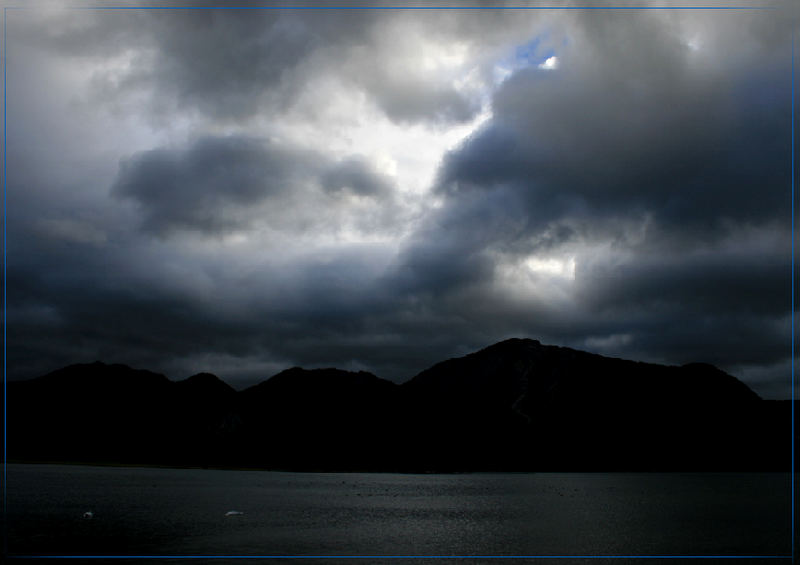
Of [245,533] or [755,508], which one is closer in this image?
[245,533]

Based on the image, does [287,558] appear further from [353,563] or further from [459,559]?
[459,559]

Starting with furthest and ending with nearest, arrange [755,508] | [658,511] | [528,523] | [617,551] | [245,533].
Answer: [755,508]
[658,511]
[528,523]
[245,533]
[617,551]

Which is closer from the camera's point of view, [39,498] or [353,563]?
[353,563]

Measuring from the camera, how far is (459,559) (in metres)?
67.8

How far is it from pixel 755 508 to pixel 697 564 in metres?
87.6

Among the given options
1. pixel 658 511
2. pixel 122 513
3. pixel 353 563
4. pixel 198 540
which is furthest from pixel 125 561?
pixel 658 511

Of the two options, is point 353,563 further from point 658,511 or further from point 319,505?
point 658,511

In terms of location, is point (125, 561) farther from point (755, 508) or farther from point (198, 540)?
point (755, 508)

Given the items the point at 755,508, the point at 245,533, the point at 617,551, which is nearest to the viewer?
the point at 617,551

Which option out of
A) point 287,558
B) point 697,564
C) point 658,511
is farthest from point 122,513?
point 658,511

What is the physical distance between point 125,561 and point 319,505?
7685cm

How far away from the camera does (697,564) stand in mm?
69500

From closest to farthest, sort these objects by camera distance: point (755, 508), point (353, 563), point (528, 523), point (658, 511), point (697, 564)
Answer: point (353, 563), point (697, 564), point (528, 523), point (658, 511), point (755, 508)

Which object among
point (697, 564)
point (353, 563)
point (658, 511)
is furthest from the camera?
point (658, 511)
